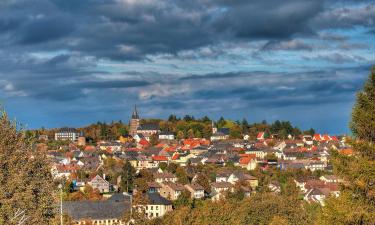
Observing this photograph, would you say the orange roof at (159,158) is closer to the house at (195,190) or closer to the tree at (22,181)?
the house at (195,190)

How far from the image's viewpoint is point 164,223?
46.8 metres

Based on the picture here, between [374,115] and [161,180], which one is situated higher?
[374,115]

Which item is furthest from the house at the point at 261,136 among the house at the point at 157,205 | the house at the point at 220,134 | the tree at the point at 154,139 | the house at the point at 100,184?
the house at the point at 157,205

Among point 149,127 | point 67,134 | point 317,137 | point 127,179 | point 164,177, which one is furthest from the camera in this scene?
point 149,127

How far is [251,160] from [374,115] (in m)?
83.9

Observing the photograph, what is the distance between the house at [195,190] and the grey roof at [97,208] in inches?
457

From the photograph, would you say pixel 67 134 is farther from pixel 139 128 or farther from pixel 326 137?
pixel 326 137

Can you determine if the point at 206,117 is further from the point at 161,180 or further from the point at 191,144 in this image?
the point at 161,180

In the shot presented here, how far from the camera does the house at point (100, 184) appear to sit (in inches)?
3002

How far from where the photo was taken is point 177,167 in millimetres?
91750

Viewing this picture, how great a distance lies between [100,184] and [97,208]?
16.2 m

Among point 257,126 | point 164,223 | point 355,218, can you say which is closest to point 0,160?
point 355,218

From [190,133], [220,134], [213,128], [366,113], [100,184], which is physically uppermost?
[213,128]

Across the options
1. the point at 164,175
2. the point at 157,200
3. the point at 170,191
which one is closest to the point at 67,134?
the point at 164,175
